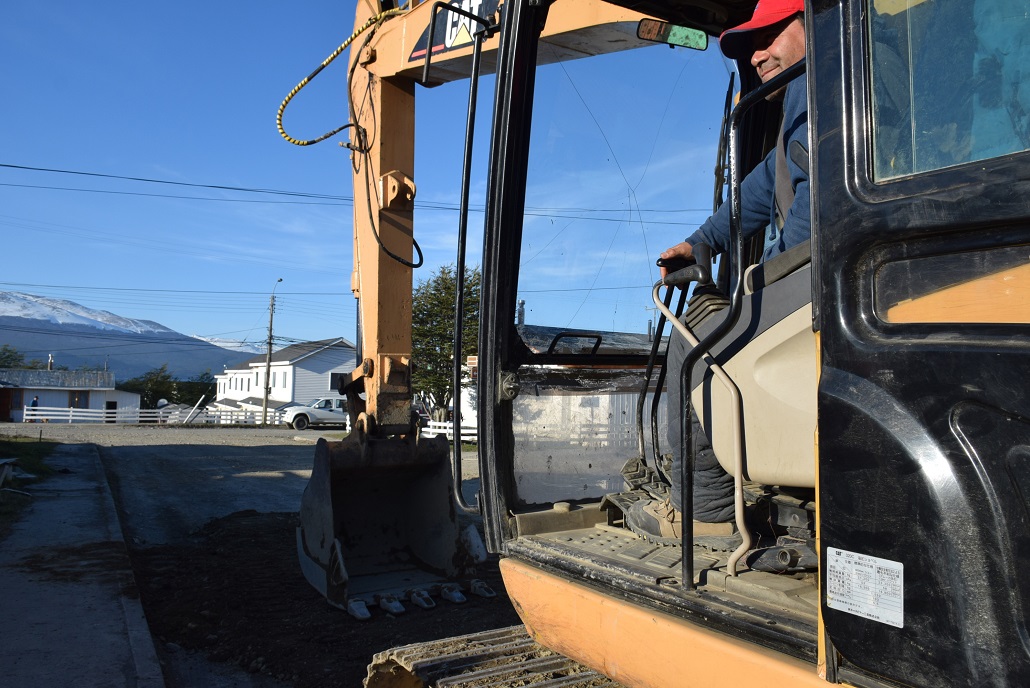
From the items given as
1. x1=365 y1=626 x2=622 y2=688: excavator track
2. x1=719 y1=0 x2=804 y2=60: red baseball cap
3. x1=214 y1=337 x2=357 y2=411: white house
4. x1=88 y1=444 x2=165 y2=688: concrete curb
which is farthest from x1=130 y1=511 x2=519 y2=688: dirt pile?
x1=214 y1=337 x2=357 y2=411: white house

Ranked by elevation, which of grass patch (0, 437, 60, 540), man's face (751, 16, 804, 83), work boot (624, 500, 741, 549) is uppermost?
man's face (751, 16, 804, 83)

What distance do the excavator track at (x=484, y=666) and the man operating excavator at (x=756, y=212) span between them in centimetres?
47

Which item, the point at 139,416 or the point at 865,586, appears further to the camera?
the point at 139,416

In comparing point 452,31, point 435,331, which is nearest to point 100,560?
point 452,31

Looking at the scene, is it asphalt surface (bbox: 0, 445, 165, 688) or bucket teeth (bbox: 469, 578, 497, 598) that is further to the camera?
bucket teeth (bbox: 469, 578, 497, 598)

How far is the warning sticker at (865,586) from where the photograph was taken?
4.40 feet

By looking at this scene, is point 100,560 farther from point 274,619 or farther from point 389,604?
point 389,604

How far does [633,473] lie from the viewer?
10.0 feet

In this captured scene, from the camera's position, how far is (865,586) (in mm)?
1387

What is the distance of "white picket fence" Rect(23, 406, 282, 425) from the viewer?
133 feet

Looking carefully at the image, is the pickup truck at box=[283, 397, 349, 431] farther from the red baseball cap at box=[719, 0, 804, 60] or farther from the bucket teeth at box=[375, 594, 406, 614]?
the red baseball cap at box=[719, 0, 804, 60]

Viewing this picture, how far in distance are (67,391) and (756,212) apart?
68.9 m

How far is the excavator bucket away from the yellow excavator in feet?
9.06

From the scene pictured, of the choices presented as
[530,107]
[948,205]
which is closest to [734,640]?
[948,205]
